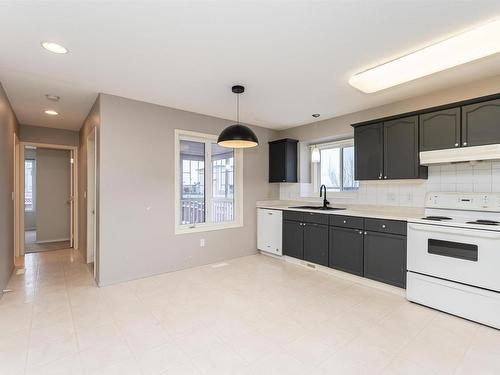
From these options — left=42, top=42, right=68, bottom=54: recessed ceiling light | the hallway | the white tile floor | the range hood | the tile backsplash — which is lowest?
the white tile floor

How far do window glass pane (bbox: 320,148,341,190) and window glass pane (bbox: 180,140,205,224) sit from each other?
2.20 meters

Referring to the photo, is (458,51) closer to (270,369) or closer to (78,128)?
(270,369)

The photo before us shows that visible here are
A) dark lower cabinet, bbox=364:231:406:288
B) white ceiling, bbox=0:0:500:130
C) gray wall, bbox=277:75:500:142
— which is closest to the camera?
white ceiling, bbox=0:0:500:130

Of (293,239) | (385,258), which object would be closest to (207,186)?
(293,239)

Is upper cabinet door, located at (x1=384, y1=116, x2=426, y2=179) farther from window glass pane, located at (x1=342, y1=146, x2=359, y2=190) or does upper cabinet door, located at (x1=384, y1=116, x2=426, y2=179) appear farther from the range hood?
window glass pane, located at (x1=342, y1=146, x2=359, y2=190)

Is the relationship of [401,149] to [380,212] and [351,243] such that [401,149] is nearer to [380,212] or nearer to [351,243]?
[380,212]

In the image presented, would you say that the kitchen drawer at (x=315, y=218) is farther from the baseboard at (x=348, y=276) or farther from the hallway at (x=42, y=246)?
the hallway at (x=42, y=246)

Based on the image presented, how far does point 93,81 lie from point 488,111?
4.17m

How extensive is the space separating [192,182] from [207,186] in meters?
0.27

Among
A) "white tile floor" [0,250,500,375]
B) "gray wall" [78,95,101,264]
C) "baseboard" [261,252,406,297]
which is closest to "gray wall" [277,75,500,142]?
"baseboard" [261,252,406,297]

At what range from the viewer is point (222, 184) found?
4.69m

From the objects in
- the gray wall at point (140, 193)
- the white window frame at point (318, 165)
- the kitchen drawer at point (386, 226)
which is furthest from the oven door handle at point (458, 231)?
the gray wall at point (140, 193)

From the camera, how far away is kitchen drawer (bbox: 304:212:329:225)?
3.86 metres

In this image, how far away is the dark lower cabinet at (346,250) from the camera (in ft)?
11.3
